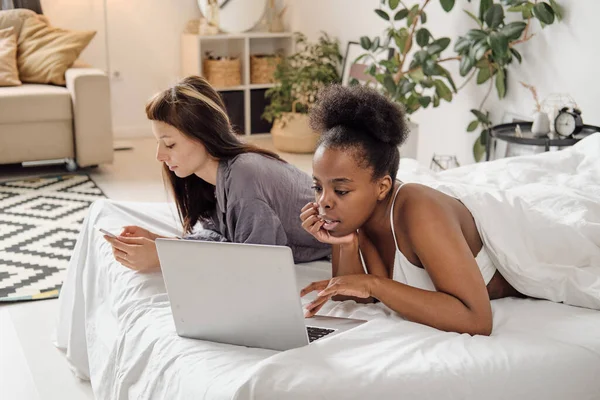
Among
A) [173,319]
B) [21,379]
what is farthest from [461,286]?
[21,379]

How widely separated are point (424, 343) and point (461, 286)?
0.47 ft

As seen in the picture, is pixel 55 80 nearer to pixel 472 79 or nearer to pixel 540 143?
pixel 472 79

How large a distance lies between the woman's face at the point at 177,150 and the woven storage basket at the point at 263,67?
3744 mm

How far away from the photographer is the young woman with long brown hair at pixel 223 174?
1983mm

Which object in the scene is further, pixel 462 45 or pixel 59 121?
pixel 59 121

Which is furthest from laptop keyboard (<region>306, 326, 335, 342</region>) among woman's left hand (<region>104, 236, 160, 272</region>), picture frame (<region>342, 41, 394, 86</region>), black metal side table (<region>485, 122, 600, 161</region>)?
picture frame (<region>342, 41, 394, 86</region>)

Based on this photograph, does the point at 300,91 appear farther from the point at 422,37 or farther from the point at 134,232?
the point at 134,232

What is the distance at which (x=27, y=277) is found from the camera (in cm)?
306

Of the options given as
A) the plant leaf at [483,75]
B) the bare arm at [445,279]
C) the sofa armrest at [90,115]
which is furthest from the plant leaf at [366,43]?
the bare arm at [445,279]

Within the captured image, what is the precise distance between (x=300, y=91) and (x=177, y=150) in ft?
10.6

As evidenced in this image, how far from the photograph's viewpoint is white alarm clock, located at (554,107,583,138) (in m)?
3.06

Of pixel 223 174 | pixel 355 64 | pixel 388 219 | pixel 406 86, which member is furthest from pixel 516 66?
pixel 388 219

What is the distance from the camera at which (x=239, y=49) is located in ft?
19.1

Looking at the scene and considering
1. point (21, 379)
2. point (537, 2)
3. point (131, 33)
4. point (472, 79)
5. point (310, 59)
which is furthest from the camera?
point (131, 33)
